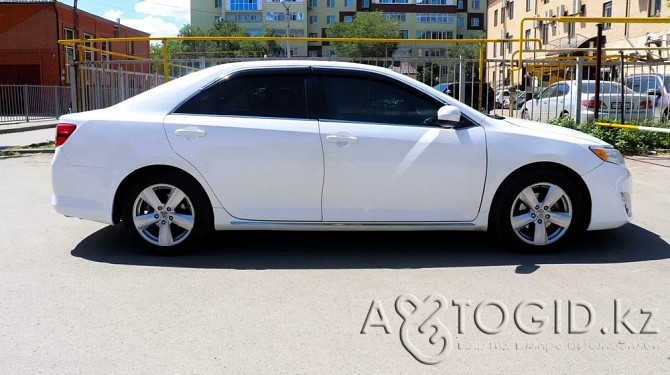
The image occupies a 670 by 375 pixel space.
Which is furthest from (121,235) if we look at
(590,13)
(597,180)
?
(590,13)

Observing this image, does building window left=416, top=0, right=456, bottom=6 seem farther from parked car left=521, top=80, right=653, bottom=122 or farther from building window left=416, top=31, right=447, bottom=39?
parked car left=521, top=80, right=653, bottom=122

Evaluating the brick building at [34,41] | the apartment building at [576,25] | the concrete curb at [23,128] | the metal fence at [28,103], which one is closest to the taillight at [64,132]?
the apartment building at [576,25]

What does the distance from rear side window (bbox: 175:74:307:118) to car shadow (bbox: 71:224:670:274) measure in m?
1.21

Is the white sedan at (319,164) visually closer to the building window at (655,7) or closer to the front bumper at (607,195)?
the front bumper at (607,195)

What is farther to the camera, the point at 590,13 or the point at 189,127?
the point at 590,13

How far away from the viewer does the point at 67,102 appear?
1171 inches

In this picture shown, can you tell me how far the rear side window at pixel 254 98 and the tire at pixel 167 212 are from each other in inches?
24.7

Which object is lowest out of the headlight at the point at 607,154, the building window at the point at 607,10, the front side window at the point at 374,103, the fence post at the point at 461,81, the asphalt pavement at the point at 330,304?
the asphalt pavement at the point at 330,304

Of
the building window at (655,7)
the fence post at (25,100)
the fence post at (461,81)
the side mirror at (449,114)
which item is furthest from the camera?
the building window at (655,7)

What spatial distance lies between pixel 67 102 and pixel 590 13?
31.5 meters

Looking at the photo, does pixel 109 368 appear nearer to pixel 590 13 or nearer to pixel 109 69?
pixel 109 69

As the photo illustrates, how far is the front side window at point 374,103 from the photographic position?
5.21m

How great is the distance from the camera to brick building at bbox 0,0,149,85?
34.8 meters

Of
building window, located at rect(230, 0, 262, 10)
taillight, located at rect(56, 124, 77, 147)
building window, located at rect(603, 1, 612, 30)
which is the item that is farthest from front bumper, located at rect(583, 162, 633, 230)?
building window, located at rect(230, 0, 262, 10)
